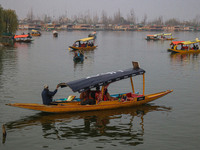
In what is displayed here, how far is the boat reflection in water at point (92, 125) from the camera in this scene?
52.9ft

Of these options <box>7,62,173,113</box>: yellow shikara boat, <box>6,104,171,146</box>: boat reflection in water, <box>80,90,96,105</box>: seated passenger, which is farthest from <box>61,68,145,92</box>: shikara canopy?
<box>6,104,171,146</box>: boat reflection in water

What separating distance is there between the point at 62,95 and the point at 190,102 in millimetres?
10611

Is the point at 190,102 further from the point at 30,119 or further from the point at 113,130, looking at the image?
the point at 30,119

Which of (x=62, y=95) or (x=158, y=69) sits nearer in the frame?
(x=62, y=95)

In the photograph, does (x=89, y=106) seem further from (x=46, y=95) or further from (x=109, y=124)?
(x=46, y=95)

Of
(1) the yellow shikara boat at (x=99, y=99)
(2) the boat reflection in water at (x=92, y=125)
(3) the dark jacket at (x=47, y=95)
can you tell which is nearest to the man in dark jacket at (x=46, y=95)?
(3) the dark jacket at (x=47, y=95)

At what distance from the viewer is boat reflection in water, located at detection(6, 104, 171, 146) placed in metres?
16.1

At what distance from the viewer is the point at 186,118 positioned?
19.4m

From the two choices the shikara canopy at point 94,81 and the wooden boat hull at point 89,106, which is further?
the shikara canopy at point 94,81

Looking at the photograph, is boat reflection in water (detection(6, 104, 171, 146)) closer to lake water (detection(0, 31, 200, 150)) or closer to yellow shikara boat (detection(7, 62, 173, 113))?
lake water (detection(0, 31, 200, 150))

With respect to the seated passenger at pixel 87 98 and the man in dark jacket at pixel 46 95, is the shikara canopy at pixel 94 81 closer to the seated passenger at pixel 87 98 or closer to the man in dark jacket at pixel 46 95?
the seated passenger at pixel 87 98

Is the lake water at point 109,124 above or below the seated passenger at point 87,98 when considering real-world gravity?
below

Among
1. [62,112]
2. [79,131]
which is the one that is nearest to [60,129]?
[79,131]

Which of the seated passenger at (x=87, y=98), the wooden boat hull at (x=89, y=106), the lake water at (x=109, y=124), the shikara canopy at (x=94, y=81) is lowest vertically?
the lake water at (x=109, y=124)
